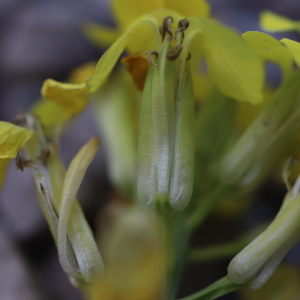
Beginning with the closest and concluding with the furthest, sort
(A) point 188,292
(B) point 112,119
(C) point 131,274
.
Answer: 1. (C) point 131,274
2. (B) point 112,119
3. (A) point 188,292

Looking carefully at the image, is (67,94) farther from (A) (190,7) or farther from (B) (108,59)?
(A) (190,7)

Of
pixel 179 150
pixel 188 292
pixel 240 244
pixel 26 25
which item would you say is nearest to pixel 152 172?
pixel 179 150

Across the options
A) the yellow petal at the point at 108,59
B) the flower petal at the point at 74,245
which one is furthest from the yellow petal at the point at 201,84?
the flower petal at the point at 74,245

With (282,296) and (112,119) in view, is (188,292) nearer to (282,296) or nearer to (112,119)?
(282,296)

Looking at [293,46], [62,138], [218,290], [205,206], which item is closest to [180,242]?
[205,206]

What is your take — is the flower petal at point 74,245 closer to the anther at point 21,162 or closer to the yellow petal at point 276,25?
the anther at point 21,162
